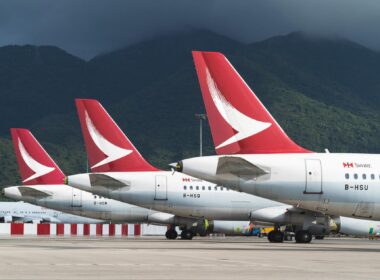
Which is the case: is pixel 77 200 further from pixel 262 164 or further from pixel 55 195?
pixel 262 164

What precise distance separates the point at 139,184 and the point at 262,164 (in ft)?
67.3

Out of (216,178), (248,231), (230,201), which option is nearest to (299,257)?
(216,178)

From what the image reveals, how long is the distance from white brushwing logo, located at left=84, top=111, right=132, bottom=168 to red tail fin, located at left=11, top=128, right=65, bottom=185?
1589 cm

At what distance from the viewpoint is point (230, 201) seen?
201 ft

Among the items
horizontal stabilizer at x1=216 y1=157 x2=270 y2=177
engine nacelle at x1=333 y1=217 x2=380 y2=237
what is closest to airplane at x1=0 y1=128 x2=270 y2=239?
engine nacelle at x1=333 y1=217 x2=380 y2=237

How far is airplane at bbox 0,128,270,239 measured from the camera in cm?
6756

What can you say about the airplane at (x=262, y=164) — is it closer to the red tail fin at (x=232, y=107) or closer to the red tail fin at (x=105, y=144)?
the red tail fin at (x=232, y=107)

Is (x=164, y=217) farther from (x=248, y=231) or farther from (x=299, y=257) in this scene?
(x=299, y=257)

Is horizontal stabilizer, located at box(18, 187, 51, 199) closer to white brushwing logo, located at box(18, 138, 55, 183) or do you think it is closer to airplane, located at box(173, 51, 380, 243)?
white brushwing logo, located at box(18, 138, 55, 183)

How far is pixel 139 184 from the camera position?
60.5m

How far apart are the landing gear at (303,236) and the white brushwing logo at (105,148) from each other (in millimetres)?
14558

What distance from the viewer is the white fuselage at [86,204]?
69.1m

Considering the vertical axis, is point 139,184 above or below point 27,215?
below

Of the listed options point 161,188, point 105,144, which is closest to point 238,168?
point 161,188
